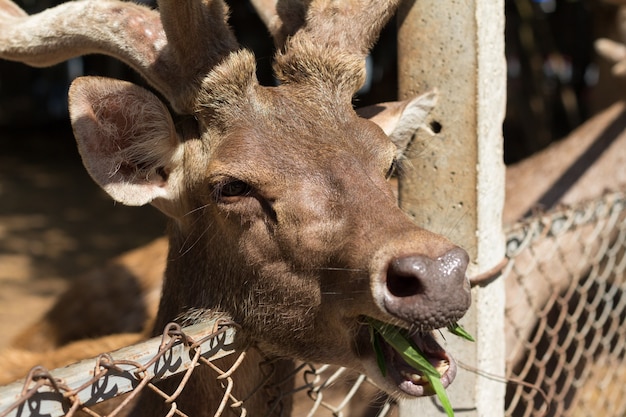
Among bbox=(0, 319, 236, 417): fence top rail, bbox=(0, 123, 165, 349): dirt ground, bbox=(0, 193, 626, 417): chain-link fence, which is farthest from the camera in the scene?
bbox=(0, 123, 165, 349): dirt ground

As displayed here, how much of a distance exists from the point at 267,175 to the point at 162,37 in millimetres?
610

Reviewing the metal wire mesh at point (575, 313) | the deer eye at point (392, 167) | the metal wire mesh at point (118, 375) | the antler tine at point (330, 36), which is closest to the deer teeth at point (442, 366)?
the metal wire mesh at point (118, 375)

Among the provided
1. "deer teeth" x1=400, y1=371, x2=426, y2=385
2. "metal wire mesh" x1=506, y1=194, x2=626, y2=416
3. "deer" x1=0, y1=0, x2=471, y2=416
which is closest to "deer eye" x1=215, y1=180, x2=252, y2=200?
"deer" x1=0, y1=0, x2=471, y2=416

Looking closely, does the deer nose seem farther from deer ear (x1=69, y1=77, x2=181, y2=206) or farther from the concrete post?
deer ear (x1=69, y1=77, x2=181, y2=206)

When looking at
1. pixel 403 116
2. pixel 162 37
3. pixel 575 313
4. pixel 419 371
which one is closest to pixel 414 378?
pixel 419 371

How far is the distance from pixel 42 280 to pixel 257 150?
6.13 metres

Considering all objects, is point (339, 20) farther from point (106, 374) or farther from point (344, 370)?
point (106, 374)

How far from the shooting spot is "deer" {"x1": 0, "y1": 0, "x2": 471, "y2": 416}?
202 cm

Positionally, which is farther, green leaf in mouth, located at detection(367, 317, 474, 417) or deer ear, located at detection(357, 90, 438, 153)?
deer ear, located at detection(357, 90, 438, 153)

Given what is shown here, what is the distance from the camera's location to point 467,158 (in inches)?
95.7

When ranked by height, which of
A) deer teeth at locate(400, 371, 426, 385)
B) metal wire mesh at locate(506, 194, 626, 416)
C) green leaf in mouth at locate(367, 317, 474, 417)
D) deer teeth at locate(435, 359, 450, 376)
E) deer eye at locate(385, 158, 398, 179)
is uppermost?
deer eye at locate(385, 158, 398, 179)

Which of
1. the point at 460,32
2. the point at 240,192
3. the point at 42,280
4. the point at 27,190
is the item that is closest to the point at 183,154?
the point at 240,192

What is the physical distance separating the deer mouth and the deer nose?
0.15 metres

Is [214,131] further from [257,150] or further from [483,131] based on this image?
[483,131]
